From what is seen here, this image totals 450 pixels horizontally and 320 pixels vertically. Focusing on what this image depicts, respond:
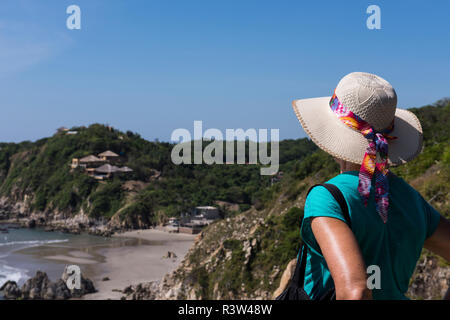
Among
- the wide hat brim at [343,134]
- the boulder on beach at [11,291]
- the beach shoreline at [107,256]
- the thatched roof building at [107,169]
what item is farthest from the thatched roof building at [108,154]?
the wide hat brim at [343,134]

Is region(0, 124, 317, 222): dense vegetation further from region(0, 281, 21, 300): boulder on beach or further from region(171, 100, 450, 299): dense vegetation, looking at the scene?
region(171, 100, 450, 299): dense vegetation

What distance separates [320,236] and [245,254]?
1397 cm

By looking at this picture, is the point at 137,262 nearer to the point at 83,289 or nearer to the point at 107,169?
the point at 83,289

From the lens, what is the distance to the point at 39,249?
39.5 meters

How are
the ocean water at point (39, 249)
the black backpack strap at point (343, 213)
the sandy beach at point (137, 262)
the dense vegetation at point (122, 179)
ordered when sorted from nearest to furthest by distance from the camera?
the black backpack strap at point (343, 213) → the sandy beach at point (137, 262) → the ocean water at point (39, 249) → the dense vegetation at point (122, 179)

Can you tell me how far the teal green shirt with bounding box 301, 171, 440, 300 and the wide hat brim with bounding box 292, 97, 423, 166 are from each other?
0.32ft

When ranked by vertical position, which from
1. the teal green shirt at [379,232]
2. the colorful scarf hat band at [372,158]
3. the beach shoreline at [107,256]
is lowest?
the beach shoreline at [107,256]

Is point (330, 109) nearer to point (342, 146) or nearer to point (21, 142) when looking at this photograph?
point (342, 146)

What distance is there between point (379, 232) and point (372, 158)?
25 cm

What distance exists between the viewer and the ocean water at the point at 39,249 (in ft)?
103

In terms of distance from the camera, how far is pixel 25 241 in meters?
44.5

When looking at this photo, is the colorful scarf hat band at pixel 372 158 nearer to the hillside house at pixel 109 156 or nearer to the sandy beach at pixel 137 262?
the sandy beach at pixel 137 262

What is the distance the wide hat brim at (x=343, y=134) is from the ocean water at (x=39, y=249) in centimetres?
3014
